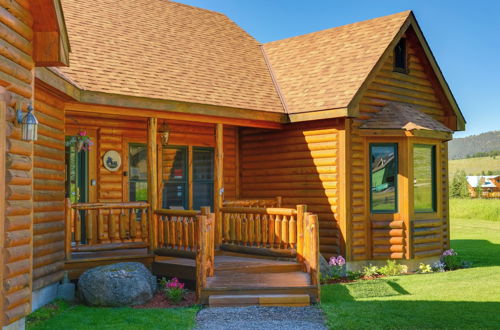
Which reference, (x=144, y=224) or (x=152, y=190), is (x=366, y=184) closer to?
(x=152, y=190)

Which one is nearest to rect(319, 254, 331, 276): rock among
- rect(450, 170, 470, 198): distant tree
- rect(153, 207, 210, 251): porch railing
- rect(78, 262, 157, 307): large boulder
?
rect(153, 207, 210, 251): porch railing

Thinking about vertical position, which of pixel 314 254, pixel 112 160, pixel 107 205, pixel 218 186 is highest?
pixel 112 160

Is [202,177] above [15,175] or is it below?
above

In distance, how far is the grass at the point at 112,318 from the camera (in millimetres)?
8117

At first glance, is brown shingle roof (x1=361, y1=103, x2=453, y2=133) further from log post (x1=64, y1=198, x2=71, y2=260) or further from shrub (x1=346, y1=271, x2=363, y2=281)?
log post (x1=64, y1=198, x2=71, y2=260)

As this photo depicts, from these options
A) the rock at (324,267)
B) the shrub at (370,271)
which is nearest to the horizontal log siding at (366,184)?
the shrub at (370,271)

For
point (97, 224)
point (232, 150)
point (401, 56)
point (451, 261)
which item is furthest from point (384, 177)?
point (97, 224)

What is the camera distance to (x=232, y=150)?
15.6 m

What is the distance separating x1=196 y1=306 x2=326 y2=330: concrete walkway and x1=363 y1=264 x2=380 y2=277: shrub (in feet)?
14.3

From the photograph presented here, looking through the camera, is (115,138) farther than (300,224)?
Yes

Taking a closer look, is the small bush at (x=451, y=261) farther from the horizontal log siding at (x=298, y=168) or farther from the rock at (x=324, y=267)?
the rock at (x=324, y=267)

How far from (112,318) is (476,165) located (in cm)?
14297

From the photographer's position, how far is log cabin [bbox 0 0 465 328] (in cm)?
1034

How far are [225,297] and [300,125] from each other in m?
5.95
